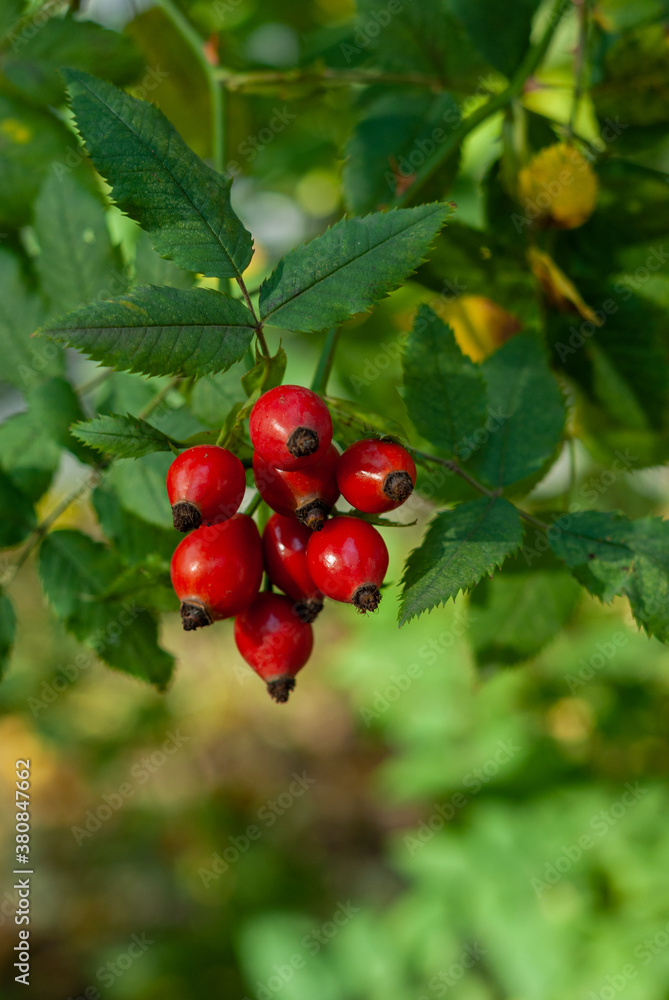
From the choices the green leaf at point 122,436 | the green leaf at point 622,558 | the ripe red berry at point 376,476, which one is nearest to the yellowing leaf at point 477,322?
the green leaf at point 622,558

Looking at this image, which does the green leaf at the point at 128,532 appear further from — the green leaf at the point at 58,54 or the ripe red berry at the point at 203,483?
the green leaf at the point at 58,54

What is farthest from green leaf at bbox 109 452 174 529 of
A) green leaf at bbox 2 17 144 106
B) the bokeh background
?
green leaf at bbox 2 17 144 106

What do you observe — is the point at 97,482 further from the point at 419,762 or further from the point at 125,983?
the point at 125,983

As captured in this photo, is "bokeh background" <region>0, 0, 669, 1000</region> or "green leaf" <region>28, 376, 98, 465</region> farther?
"bokeh background" <region>0, 0, 669, 1000</region>

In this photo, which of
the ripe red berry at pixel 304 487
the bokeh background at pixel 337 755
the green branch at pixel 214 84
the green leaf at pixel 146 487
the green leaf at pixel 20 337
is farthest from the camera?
the bokeh background at pixel 337 755

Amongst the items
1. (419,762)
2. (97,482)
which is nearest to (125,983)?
(419,762)

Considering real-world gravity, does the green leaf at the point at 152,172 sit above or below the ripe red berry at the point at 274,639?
above

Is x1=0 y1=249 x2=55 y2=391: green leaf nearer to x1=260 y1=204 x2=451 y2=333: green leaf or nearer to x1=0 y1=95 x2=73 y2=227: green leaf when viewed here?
x1=0 y1=95 x2=73 y2=227: green leaf
